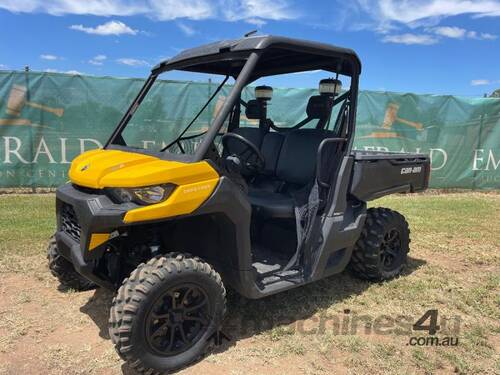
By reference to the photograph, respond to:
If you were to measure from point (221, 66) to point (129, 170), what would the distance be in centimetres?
149

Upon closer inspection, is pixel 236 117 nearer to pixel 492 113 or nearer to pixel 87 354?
pixel 87 354

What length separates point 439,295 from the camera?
401cm

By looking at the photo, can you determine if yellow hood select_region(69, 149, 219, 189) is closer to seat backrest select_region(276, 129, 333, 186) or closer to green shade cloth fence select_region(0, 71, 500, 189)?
seat backrest select_region(276, 129, 333, 186)

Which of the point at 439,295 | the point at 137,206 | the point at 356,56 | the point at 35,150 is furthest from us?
the point at 35,150

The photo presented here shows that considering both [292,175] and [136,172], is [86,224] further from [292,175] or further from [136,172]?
[292,175]

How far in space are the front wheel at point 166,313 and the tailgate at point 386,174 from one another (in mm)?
1621

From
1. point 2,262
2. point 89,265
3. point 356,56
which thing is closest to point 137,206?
point 89,265

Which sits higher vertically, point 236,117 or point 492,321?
point 236,117

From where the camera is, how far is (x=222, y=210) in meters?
2.80

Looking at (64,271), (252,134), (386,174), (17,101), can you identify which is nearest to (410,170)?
(386,174)

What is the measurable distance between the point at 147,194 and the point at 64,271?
63.1 inches

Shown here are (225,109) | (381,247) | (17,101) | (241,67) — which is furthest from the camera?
(17,101)

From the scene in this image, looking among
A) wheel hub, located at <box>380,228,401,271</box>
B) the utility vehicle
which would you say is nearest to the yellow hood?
the utility vehicle

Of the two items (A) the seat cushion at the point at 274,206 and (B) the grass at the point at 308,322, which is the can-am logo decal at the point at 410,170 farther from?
(A) the seat cushion at the point at 274,206
